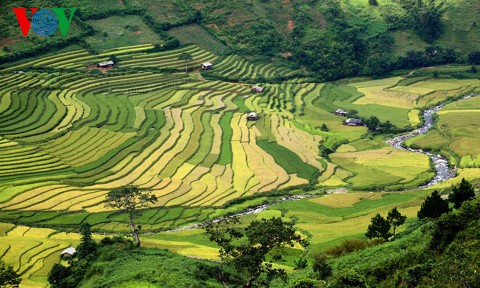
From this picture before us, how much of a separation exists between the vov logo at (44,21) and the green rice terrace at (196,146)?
152 inches

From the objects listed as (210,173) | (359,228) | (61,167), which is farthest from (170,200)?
(359,228)

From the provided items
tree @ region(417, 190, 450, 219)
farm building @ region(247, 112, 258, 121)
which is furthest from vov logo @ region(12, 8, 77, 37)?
tree @ region(417, 190, 450, 219)

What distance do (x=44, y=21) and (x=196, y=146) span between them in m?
28.4

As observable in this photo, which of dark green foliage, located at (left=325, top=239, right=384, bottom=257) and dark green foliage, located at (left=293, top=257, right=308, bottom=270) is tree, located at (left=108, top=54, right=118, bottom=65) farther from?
dark green foliage, located at (left=325, top=239, right=384, bottom=257)

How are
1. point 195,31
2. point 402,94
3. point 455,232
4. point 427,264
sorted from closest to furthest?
point 427,264 → point 455,232 → point 402,94 → point 195,31

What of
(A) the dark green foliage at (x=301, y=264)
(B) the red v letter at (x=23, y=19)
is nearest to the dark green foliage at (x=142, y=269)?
(A) the dark green foliage at (x=301, y=264)

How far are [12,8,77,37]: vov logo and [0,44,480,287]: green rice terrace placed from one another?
387 centimetres

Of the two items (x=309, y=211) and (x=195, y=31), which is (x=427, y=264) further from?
(x=195, y=31)

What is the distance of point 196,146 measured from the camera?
48.5m

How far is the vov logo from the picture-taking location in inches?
2591

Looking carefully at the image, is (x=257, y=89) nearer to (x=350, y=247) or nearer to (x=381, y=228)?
(x=350, y=247)

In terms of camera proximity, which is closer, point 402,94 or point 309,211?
point 309,211

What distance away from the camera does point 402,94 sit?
67062 mm

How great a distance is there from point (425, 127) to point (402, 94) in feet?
33.6
